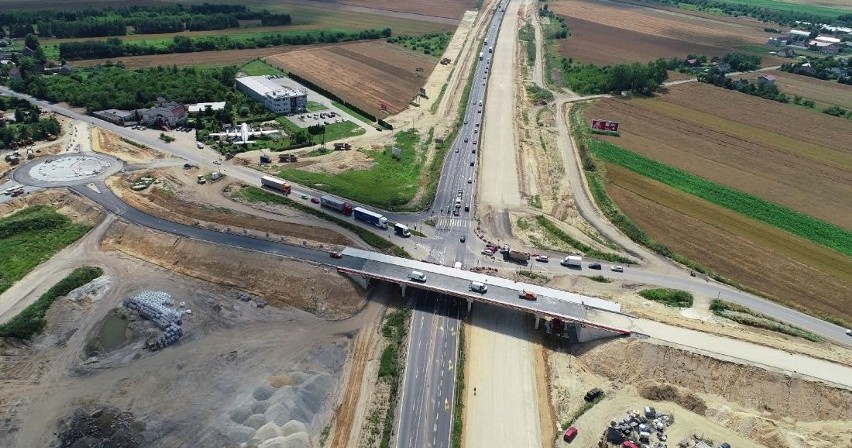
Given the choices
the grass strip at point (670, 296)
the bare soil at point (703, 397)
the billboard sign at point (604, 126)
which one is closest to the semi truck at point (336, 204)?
the bare soil at point (703, 397)

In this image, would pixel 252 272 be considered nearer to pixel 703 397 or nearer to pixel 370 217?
pixel 370 217

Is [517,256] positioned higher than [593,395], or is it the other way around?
[517,256]

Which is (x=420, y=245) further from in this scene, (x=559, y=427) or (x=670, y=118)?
(x=670, y=118)

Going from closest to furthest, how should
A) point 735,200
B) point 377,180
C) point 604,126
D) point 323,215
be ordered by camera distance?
point 323,215
point 735,200
point 377,180
point 604,126

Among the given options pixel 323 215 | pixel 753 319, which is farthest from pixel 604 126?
pixel 323 215

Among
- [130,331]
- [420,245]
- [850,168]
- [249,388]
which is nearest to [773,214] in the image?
[850,168]

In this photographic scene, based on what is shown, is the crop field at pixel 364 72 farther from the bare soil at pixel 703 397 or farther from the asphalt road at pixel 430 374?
the bare soil at pixel 703 397
